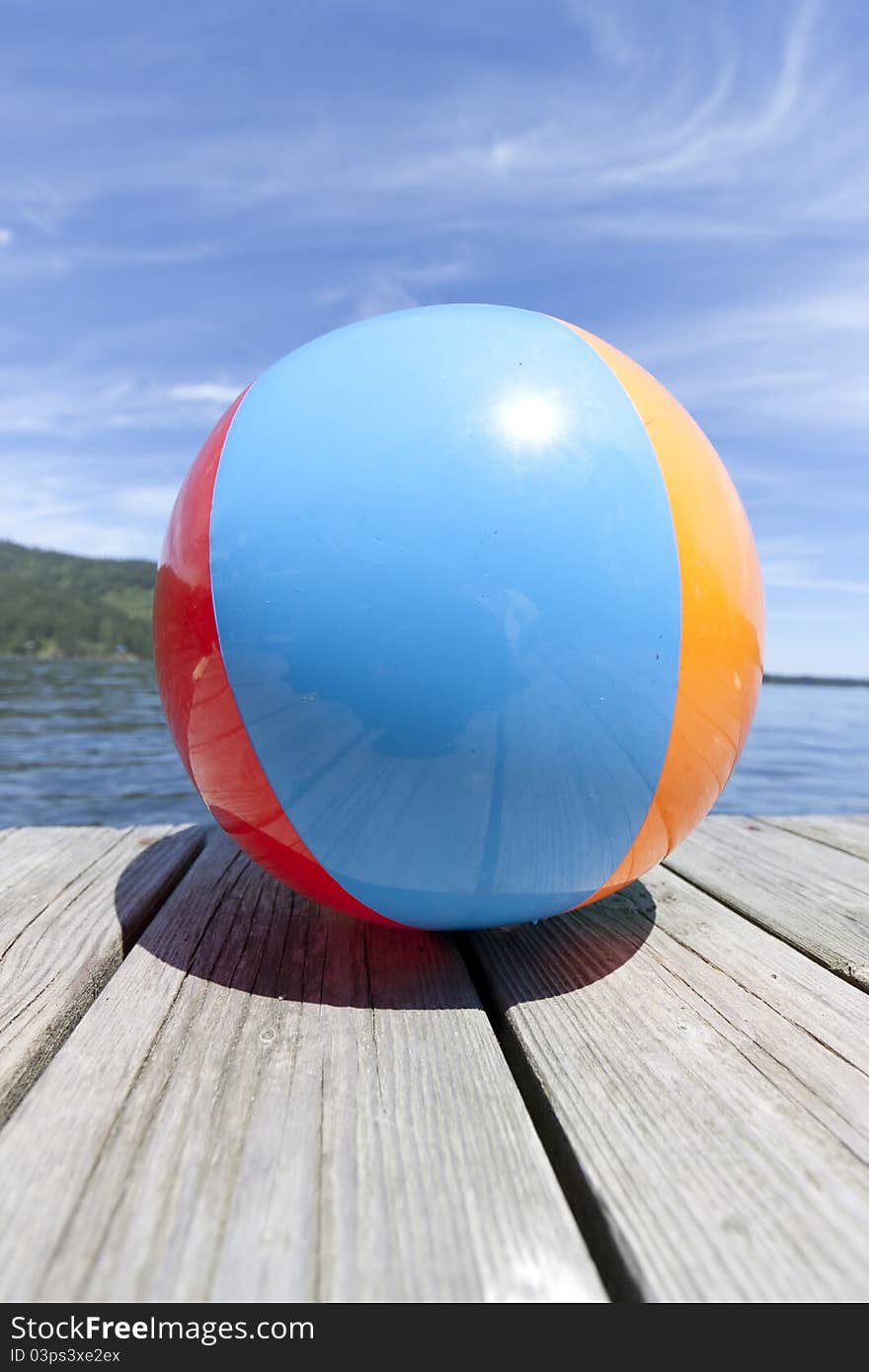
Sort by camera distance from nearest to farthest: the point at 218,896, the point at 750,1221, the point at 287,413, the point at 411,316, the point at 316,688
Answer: the point at 750,1221
the point at 316,688
the point at 287,413
the point at 411,316
the point at 218,896

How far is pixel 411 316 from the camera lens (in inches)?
78.4

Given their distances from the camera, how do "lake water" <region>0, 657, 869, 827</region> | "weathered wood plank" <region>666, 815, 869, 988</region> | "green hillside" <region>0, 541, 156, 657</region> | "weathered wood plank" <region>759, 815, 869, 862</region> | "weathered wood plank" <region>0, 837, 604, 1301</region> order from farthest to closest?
"green hillside" <region>0, 541, 156, 657</region>
"lake water" <region>0, 657, 869, 827</region>
"weathered wood plank" <region>759, 815, 869, 862</region>
"weathered wood plank" <region>666, 815, 869, 988</region>
"weathered wood plank" <region>0, 837, 604, 1301</region>

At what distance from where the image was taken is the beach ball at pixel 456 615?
1.70m

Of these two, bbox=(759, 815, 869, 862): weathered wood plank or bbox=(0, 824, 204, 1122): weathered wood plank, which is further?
bbox=(759, 815, 869, 862): weathered wood plank

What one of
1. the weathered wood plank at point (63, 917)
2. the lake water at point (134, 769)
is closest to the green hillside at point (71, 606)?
the lake water at point (134, 769)

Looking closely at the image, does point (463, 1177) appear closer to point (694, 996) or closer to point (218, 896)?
point (694, 996)

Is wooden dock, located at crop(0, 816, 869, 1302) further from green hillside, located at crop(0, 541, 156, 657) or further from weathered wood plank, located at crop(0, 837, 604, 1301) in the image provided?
green hillside, located at crop(0, 541, 156, 657)

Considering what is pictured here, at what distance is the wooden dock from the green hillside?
44.0 meters

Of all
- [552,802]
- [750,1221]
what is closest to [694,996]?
[552,802]

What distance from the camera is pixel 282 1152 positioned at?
138 centimetres

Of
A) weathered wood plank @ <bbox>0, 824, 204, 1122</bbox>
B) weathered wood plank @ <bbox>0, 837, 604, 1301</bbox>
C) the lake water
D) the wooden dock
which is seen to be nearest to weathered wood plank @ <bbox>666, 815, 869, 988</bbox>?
the wooden dock

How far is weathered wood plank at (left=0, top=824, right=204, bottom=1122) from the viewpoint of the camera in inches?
69.2

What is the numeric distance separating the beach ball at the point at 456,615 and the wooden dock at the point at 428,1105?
1.01 feet
